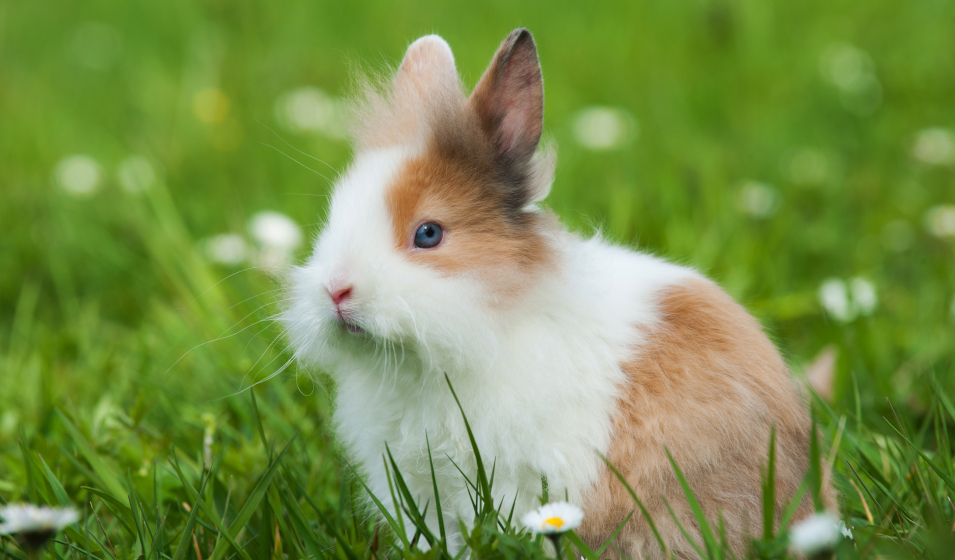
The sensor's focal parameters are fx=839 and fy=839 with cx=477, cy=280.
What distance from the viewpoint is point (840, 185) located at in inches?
200

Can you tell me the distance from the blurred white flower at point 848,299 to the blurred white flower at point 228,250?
276 centimetres

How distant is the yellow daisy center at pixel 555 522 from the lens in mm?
1973

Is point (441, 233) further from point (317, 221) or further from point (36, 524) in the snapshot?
point (317, 221)

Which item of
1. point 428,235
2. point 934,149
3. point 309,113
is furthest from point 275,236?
point 934,149

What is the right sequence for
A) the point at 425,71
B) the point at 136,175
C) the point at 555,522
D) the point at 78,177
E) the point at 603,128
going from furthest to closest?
the point at 603,128, the point at 78,177, the point at 136,175, the point at 425,71, the point at 555,522

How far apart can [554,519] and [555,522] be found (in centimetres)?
2

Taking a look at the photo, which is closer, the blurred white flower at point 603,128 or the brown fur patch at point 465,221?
the brown fur patch at point 465,221

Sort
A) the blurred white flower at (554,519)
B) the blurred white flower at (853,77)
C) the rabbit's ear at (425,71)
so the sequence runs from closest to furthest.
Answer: the blurred white flower at (554,519)
the rabbit's ear at (425,71)
the blurred white flower at (853,77)

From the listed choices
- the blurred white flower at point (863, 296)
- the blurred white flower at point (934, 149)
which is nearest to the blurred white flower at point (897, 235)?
the blurred white flower at point (934, 149)

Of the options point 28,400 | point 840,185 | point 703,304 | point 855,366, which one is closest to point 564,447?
point 703,304

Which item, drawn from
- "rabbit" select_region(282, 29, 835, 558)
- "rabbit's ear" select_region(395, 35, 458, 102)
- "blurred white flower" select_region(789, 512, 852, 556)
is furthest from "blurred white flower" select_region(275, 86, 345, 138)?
"blurred white flower" select_region(789, 512, 852, 556)

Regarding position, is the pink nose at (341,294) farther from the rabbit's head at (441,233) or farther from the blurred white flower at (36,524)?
the blurred white flower at (36,524)

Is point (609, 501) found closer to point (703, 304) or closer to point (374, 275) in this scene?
point (703, 304)

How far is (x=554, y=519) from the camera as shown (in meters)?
2.04
